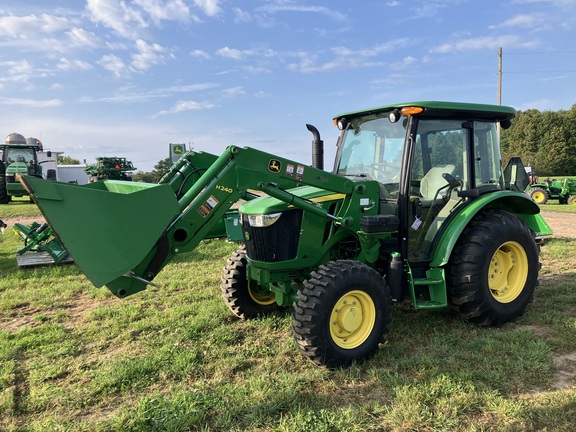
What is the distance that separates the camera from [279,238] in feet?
12.9

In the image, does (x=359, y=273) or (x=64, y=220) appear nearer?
(x=64, y=220)

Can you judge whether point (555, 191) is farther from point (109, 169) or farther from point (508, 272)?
point (109, 169)

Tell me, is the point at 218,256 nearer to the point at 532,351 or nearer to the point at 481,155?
the point at 481,155

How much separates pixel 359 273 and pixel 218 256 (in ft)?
16.6

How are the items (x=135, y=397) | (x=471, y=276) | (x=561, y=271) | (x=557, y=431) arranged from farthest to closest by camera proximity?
(x=561, y=271)
(x=471, y=276)
(x=135, y=397)
(x=557, y=431)

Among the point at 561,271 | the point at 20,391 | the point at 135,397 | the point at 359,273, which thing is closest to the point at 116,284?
the point at 135,397

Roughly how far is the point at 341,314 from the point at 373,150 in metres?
1.96

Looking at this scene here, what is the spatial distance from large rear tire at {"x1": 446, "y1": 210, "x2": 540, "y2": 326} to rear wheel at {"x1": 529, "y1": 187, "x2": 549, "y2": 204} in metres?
19.1

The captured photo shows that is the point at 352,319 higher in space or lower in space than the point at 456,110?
lower

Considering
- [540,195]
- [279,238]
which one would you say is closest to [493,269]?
[279,238]

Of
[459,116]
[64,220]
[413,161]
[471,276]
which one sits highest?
[459,116]

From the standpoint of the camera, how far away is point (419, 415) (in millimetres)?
2850

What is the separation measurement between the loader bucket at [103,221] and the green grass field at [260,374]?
100 centimetres

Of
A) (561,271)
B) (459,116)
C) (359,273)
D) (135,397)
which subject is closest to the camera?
(135,397)
